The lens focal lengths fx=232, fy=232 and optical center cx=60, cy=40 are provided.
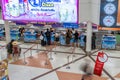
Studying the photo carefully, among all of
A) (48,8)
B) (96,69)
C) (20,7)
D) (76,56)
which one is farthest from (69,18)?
(96,69)

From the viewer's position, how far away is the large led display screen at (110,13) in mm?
14398

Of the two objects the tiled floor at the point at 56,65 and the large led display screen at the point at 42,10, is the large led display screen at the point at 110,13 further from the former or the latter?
the tiled floor at the point at 56,65

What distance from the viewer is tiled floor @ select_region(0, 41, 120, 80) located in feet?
37.2

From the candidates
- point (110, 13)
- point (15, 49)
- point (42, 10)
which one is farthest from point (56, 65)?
point (110, 13)

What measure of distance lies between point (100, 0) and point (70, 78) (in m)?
5.75

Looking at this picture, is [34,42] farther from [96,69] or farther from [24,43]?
[96,69]

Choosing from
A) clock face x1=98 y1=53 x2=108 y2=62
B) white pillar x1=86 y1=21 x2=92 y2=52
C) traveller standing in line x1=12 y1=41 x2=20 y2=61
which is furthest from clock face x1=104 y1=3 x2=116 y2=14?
traveller standing in line x1=12 y1=41 x2=20 y2=61

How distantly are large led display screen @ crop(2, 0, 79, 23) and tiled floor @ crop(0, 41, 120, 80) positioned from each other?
2.28 meters

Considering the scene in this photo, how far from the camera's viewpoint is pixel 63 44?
17781mm

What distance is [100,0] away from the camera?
14344 millimetres

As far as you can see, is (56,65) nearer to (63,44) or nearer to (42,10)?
(42,10)

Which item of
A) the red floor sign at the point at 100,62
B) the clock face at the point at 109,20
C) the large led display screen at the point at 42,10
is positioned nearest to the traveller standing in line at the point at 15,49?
the large led display screen at the point at 42,10

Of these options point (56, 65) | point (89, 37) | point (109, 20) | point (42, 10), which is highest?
point (42, 10)

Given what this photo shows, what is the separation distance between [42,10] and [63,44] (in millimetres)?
3669
